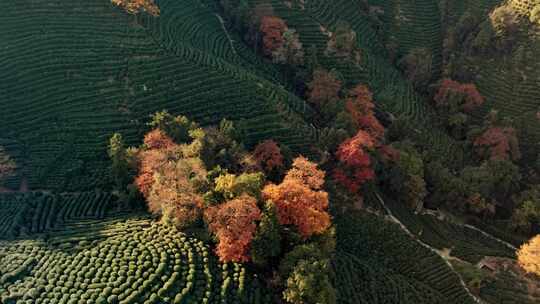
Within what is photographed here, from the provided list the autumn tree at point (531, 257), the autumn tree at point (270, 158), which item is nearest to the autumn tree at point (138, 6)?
the autumn tree at point (270, 158)

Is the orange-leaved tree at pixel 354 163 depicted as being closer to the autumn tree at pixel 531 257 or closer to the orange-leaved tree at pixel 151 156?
the autumn tree at pixel 531 257

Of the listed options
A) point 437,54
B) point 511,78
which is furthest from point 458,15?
point 511,78

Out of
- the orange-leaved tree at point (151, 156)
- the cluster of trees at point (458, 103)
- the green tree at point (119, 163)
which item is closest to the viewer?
the orange-leaved tree at point (151, 156)

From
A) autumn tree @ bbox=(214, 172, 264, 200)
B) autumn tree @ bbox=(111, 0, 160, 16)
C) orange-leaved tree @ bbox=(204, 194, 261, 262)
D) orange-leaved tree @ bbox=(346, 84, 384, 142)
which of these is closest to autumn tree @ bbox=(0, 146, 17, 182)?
autumn tree @ bbox=(111, 0, 160, 16)

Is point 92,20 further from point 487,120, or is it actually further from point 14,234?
point 487,120

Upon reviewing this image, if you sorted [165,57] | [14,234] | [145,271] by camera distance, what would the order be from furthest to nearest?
1. [165,57]
2. [14,234]
3. [145,271]

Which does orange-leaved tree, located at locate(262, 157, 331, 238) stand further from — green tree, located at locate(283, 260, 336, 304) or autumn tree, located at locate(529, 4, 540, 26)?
autumn tree, located at locate(529, 4, 540, 26)
